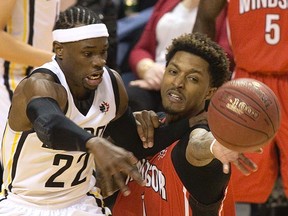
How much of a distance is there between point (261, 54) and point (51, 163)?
149cm

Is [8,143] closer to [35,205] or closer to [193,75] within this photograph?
[35,205]

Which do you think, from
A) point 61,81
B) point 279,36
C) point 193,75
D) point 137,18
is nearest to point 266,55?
point 279,36

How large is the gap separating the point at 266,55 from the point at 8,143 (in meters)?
1.58

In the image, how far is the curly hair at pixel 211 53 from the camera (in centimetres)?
405

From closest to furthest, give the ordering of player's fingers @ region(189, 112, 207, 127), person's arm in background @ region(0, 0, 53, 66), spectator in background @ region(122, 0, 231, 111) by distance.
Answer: player's fingers @ region(189, 112, 207, 127) < person's arm in background @ region(0, 0, 53, 66) < spectator in background @ region(122, 0, 231, 111)

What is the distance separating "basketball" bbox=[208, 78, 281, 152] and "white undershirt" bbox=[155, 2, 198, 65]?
230 cm

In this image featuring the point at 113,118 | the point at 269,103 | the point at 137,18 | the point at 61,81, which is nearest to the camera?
the point at 269,103

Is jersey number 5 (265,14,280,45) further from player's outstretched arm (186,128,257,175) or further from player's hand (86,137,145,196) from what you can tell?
player's hand (86,137,145,196)

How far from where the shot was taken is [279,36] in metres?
4.72

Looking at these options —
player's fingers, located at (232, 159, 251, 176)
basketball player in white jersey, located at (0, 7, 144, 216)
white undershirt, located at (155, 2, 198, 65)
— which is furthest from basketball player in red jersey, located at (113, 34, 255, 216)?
white undershirt, located at (155, 2, 198, 65)

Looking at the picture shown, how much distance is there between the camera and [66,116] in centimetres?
359

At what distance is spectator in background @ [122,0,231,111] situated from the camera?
17.7 ft

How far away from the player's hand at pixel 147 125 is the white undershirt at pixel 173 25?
5.05 feet

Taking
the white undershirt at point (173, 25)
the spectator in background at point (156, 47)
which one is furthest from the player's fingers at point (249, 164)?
the white undershirt at point (173, 25)
